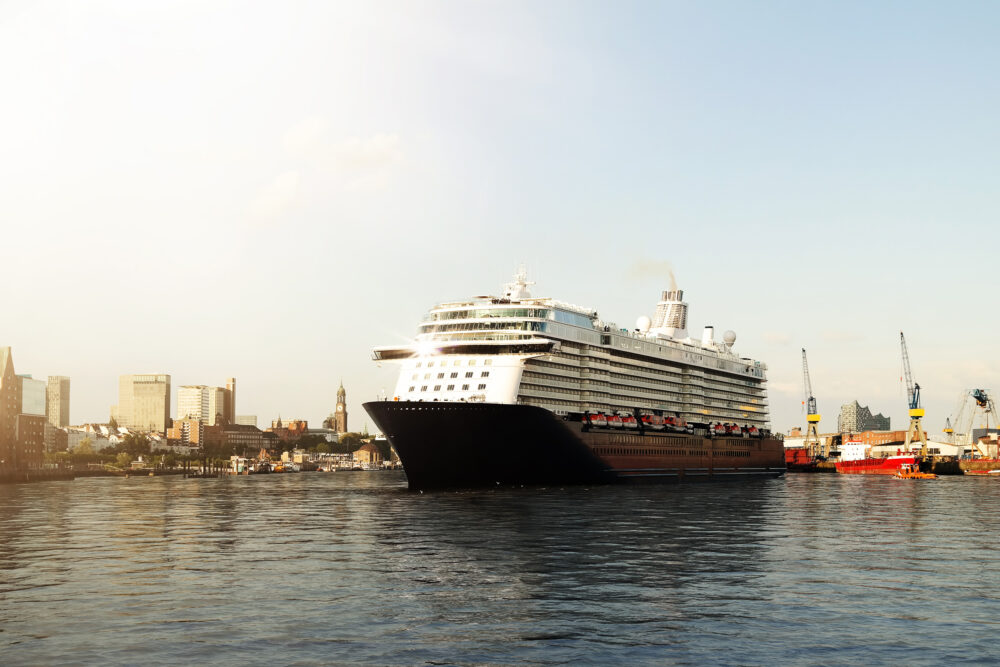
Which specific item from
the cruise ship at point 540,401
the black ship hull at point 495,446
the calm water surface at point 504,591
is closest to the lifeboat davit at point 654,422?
the cruise ship at point 540,401

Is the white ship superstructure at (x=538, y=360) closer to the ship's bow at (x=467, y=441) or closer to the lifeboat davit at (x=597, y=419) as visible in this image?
the lifeboat davit at (x=597, y=419)

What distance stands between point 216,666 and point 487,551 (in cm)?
2098

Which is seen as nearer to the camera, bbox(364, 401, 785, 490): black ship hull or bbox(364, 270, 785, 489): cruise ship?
bbox(364, 401, 785, 490): black ship hull

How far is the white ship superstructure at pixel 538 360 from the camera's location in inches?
3425

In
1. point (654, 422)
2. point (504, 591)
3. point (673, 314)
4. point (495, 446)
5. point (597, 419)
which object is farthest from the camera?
point (673, 314)

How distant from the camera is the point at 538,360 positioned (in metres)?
90.0

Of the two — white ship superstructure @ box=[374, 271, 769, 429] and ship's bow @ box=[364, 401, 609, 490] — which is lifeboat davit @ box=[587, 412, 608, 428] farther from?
ship's bow @ box=[364, 401, 609, 490]

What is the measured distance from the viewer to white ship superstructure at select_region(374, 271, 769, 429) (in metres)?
87.0

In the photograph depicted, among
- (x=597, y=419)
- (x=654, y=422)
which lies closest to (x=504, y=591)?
(x=597, y=419)

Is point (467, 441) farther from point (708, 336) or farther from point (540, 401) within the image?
point (708, 336)

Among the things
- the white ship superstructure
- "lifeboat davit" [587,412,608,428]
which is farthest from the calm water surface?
"lifeboat davit" [587,412,608,428]

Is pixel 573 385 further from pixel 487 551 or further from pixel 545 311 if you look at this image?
pixel 487 551

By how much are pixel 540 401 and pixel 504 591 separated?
5783 cm

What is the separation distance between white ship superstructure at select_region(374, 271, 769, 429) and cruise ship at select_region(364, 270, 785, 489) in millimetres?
133
